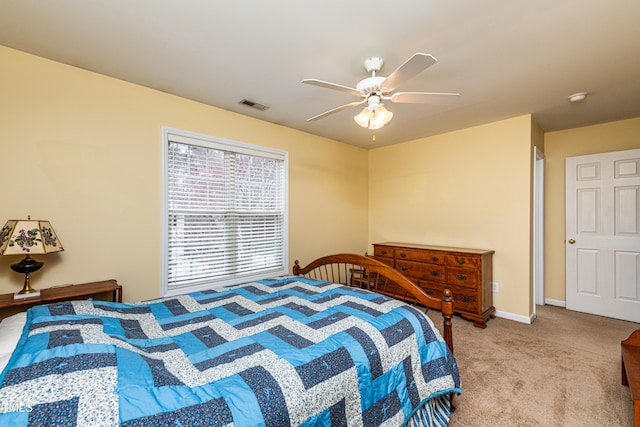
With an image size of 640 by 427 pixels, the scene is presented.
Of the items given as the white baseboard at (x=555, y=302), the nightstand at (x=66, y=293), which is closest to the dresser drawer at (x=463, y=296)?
the white baseboard at (x=555, y=302)

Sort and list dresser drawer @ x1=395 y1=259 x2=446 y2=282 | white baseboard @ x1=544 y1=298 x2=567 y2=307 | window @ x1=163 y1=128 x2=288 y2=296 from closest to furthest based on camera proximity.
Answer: window @ x1=163 y1=128 x2=288 y2=296 < dresser drawer @ x1=395 y1=259 x2=446 y2=282 < white baseboard @ x1=544 y1=298 x2=567 y2=307

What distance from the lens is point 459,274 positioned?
3322mm

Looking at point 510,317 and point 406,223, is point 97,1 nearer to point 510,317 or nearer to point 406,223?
point 406,223

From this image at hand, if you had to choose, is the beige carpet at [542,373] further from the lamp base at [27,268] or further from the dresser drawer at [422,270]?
the lamp base at [27,268]

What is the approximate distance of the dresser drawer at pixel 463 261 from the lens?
10.5 feet

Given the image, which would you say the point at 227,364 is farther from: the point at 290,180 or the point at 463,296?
the point at 463,296

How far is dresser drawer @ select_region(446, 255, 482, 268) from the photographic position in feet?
10.5

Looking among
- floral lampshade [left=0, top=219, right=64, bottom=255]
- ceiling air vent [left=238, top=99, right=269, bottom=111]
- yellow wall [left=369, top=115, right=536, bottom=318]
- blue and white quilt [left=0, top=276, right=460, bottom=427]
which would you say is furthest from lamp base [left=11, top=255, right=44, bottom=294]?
yellow wall [left=369, top=115, right=536, bottom=318]

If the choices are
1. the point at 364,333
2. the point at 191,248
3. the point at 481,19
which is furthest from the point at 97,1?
the point at 364,333

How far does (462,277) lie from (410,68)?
265 cm

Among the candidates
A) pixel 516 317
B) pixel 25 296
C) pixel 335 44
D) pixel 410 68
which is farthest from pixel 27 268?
pixel 516 317

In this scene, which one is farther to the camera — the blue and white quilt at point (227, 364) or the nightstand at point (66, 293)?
the nightstand at point (66, 293)

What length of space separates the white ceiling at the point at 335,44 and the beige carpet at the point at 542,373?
2.48 m

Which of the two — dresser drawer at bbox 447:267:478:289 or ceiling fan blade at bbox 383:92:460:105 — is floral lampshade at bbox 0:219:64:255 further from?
dresser drawer at bbox 447:267:478:289
